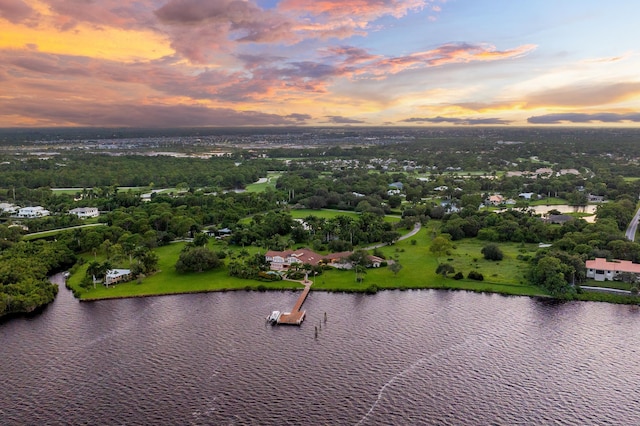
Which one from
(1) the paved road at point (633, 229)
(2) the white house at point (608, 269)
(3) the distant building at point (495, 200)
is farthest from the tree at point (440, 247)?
(3) the distant building at point (495, 200)

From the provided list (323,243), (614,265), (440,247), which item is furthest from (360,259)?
(614,265)

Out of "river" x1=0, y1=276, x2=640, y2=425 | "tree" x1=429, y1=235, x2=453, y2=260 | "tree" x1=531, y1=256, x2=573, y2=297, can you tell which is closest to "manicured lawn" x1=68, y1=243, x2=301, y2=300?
"river" x1=0, y1=276, x2=640, y2=425

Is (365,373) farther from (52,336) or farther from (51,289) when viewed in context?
(51,289)

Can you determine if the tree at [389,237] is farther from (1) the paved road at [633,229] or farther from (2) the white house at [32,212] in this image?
(2) the white house at [32,212]

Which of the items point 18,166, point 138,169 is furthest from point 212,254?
point 18,166

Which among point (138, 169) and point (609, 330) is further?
point (138, 169)

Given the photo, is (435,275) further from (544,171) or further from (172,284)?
(544,171)

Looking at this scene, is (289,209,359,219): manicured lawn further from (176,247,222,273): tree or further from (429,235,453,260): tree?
(176,247,222,273): tree
